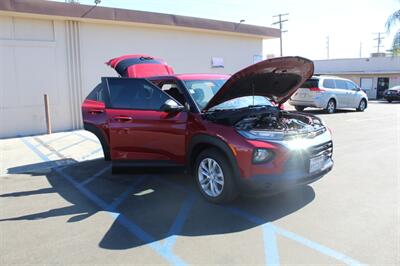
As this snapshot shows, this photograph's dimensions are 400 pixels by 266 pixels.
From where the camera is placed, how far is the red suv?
164 inches

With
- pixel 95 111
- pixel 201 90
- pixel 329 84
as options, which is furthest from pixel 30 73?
pixel 329 84

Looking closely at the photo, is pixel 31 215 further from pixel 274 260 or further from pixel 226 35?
pixel 226 35

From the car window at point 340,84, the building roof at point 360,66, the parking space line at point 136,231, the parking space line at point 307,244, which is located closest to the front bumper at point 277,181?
the parking space line at point 307,244

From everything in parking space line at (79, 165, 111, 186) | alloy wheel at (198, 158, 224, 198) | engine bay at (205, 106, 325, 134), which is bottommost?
parking space line at (79, 165, 111, 186)

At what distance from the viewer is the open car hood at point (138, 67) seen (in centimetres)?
804

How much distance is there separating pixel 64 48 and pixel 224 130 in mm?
8493

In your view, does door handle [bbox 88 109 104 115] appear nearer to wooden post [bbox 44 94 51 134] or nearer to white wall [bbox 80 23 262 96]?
wooden post [bbox 44 94 51 134]

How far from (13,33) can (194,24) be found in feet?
20.3

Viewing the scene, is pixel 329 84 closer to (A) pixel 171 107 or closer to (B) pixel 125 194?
(A) pixel 171 107

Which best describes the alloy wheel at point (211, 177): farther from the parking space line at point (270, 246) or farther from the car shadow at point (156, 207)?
the parking space line at point (270, 246)

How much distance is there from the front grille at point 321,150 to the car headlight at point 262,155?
0.56m

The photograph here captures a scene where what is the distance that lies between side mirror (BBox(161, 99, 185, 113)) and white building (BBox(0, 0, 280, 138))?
7135 mm

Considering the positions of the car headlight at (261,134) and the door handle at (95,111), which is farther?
the door handle at (95,111)

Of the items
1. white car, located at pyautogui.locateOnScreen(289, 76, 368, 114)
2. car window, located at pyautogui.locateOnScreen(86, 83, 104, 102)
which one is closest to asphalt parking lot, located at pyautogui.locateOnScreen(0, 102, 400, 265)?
car window, located at pyautogui.locateOnScreen(86, 83, 104, 102)
